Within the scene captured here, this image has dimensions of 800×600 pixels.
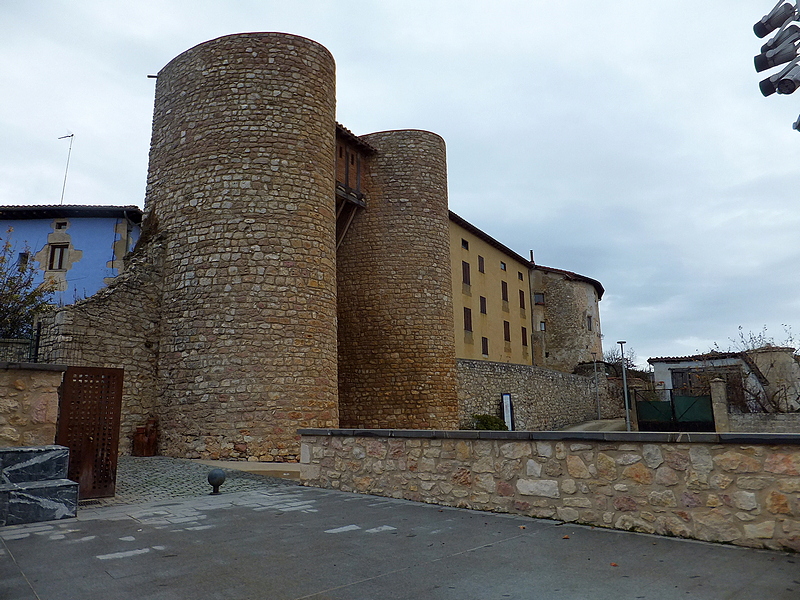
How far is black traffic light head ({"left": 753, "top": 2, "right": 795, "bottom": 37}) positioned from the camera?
4996 millimetres

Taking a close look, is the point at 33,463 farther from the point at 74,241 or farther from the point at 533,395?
the point at 533,395

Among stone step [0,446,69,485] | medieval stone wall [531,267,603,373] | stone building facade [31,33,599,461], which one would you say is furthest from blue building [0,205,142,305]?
medieval stone wall [531,267,603,373]

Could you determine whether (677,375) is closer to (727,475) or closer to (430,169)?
(430,169)

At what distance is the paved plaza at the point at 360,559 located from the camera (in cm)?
313

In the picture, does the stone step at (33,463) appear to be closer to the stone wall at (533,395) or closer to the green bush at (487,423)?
the stone wall at (533,395)

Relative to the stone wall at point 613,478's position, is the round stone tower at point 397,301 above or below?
above

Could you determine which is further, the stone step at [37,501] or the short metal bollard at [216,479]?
the short metal bollard at [216,479]

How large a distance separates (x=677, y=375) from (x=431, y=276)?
15.7 m

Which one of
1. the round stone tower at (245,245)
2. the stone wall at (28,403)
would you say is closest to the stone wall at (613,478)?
the stone wall at (28,403)

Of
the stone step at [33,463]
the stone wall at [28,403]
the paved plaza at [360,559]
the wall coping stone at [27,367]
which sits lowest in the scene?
the paved plaza at [360,559]

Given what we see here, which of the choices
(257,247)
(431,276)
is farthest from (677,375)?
(257,247)

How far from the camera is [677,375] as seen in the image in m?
26.9

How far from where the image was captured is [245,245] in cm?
1159

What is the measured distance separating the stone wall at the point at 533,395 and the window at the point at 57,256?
511 inches
